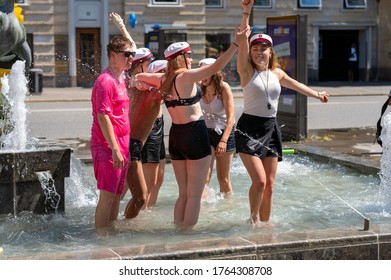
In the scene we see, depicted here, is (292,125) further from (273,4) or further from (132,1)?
(273,4)

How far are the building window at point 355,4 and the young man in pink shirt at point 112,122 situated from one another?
29403mm

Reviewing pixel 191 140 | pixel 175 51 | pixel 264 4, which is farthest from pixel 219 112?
pixel 264 4

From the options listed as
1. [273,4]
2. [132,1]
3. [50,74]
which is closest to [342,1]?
[273,4]

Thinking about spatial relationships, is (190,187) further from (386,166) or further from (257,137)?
(386,166)

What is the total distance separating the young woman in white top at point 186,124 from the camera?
633 cm

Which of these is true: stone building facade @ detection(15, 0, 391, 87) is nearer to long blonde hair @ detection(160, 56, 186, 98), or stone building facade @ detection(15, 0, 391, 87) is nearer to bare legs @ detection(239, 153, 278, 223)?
bare legs @ detection(239, 153, 278, 223)

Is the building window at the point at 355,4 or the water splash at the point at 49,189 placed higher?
the building window at the point at 355,4

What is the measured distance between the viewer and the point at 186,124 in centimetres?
643

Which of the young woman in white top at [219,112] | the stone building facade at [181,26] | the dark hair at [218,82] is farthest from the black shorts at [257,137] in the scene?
the stone building facade at [181,26]

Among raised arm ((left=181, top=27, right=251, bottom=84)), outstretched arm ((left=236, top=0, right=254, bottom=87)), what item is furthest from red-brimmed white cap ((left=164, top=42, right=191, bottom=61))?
outstretched arm ((left=236, top=0, right=254, bottom=87))

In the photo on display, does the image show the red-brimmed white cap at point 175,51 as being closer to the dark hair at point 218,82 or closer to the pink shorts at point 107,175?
the pink shorts at point 107,175

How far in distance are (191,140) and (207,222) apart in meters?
1.03

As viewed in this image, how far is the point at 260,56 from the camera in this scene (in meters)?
6.69
